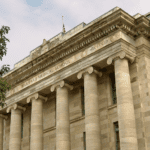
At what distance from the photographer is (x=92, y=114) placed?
82.1 ft

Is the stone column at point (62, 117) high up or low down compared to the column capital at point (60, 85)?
down

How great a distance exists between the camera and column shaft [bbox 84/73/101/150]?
79.3 ft

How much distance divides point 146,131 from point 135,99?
2.71 metres

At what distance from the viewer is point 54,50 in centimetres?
2933

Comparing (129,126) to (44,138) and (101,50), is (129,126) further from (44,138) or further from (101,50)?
(44,138)

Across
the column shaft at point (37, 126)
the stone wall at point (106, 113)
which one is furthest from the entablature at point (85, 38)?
the column shaft at point (37, 126)

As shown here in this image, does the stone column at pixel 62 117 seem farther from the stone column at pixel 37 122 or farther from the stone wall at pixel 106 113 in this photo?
the stone column at pixel 37 122

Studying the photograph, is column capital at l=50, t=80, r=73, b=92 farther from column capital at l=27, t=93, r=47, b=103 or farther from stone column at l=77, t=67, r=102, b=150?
column capital at l=27, t=93, r=47, b=103

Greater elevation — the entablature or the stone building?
the entablature

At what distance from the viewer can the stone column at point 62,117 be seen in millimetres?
26625

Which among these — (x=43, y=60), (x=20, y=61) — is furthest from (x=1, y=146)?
(x=43, y=60)

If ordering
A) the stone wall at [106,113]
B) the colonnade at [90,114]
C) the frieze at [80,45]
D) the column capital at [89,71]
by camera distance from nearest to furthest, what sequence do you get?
the colonnade at [90,114]
the stone wall at [106,113]
the frieze at [80,45]
the column capital at [89,71]

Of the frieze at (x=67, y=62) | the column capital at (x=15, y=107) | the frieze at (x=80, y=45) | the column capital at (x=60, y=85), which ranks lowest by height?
the column capital at (x=15, y=107)

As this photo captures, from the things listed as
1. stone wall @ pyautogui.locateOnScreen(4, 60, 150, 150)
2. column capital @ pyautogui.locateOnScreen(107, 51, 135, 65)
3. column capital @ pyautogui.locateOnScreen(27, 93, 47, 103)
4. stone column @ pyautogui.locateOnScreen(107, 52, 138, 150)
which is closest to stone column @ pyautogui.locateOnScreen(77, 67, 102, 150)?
stone wall @ pyautogui.locateOnScreen(4, 60, 150, 150)
